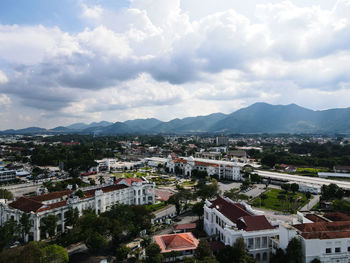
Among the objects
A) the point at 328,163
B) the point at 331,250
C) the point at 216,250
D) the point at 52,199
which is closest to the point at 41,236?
the point at 52,199

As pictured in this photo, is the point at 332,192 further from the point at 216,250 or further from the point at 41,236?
the point at 41,236

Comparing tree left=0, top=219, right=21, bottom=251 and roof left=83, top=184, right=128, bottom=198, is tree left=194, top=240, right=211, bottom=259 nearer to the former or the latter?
tree left=0, top=219, right=21, bottom=251

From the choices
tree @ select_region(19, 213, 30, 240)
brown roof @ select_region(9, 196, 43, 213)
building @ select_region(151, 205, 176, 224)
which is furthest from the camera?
building @ select_region(151, 205, 176, 224)

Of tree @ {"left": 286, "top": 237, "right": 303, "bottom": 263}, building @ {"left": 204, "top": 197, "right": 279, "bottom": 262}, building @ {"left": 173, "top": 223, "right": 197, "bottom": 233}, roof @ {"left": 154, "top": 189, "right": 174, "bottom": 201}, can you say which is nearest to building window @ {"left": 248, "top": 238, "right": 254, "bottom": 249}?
building @ {"left": 204, "top": 197, "right": 279, "bottom": 262}

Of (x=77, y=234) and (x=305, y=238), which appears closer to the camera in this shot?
(x=305, y=238)

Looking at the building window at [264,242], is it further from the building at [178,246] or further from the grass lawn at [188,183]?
the grass lawn at [188,183]

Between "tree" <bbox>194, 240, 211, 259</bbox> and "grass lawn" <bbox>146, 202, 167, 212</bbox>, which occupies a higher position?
"tree" <bbox>194, 240, 211, 259</bbox>
